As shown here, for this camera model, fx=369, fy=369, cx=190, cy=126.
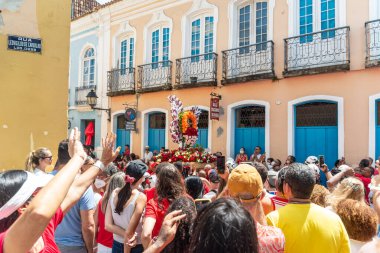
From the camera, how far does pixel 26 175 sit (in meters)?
1.98

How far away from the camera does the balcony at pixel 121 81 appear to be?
15.8 meters

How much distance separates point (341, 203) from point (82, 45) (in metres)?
17.1

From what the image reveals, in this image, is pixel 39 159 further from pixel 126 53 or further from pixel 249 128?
pixel 126 53

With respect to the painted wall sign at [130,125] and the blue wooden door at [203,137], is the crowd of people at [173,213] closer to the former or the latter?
the blue wooden door at [203,137]

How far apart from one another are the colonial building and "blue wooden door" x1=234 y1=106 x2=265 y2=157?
0.12ft

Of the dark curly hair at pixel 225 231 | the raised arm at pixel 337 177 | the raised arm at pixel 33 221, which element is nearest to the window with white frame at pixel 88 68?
the raised arm at pixel 337 177

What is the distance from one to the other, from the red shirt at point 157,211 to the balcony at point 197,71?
1015 cm

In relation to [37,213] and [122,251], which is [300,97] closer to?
[122,251]

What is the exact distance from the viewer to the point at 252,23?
1262 cm

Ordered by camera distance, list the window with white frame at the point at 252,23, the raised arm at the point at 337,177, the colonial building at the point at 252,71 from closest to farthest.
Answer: the raised arm at the point at 337,177, the colonial building at the point at 252,71, the window with white frame at the point at 252,23

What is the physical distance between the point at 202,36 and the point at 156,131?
4.22 meters

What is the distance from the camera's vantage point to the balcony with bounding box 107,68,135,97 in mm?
15760

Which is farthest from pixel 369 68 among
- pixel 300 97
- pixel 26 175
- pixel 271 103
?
pixel 26 175

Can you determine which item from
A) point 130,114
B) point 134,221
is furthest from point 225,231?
point 130,114
